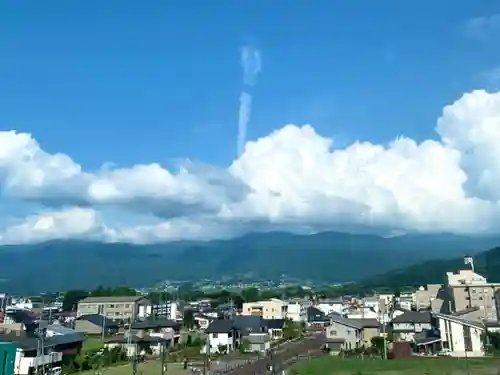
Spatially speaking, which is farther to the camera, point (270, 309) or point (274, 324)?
point (270, 309)

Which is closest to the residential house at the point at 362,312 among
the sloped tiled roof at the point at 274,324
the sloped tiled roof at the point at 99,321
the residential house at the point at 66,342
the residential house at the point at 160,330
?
the sloped tiled roof at the point at 274,324

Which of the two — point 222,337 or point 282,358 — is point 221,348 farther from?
point 282,358

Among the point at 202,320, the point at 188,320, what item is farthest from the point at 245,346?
the point at 188,320

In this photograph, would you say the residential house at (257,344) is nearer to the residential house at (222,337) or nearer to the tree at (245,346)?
the tree at (245,346)

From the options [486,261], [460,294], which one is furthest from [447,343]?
[486,261]

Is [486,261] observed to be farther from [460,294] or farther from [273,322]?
[273,322]
